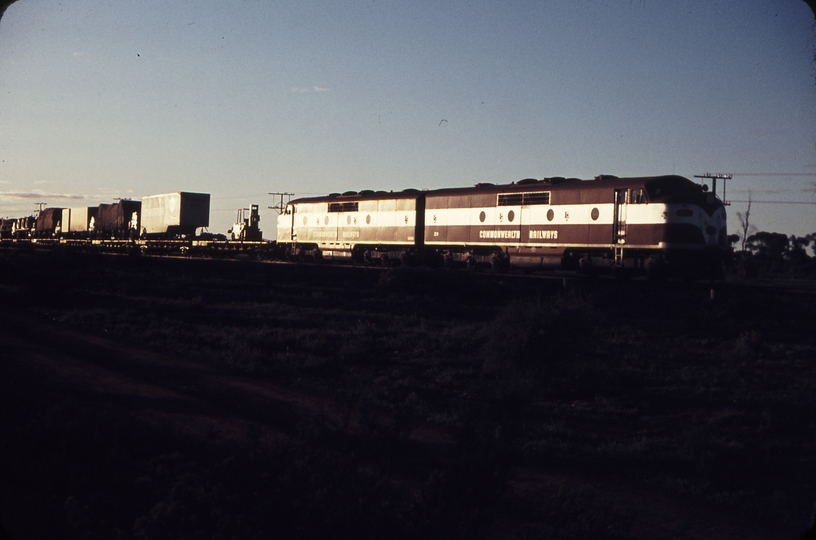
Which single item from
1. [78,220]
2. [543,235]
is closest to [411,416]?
[543,235]

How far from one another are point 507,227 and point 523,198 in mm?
1555

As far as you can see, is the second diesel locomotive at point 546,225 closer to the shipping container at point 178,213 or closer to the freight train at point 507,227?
the freight train at point 507,227

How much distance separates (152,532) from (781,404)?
36.4ft

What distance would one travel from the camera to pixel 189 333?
19.3 metres

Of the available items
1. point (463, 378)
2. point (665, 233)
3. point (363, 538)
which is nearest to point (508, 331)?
point (463, 378)

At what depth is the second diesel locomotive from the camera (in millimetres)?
25469

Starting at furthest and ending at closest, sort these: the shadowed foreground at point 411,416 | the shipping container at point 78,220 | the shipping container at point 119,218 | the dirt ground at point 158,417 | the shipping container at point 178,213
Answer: the shipping container at point 78,220
the shipping container at point 119,218
the shipping container at point 178,213
the dirt ground at point 158,417
the shadowed foreground at point 411,416

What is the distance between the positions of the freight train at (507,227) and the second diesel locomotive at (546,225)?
41 mm

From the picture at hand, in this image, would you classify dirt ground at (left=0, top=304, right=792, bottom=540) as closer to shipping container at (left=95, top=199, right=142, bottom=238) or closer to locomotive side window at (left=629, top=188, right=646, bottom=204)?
locomotive side window at (left=629, top=188, right=646, bottom=204)

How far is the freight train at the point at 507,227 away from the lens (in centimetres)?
2556

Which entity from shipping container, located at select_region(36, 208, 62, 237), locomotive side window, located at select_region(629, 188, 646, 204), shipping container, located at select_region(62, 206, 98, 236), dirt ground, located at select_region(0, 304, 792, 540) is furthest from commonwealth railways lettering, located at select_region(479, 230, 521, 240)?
shipping container, located at select_region(36, 208, 62, 237)

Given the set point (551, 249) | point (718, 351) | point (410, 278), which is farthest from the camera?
point (551, 249)

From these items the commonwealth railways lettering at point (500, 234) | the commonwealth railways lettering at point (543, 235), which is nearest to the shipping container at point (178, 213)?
the commonwealth railways lettering at point (500, 234)

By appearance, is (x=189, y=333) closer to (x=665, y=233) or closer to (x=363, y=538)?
(x=363, y=538)
